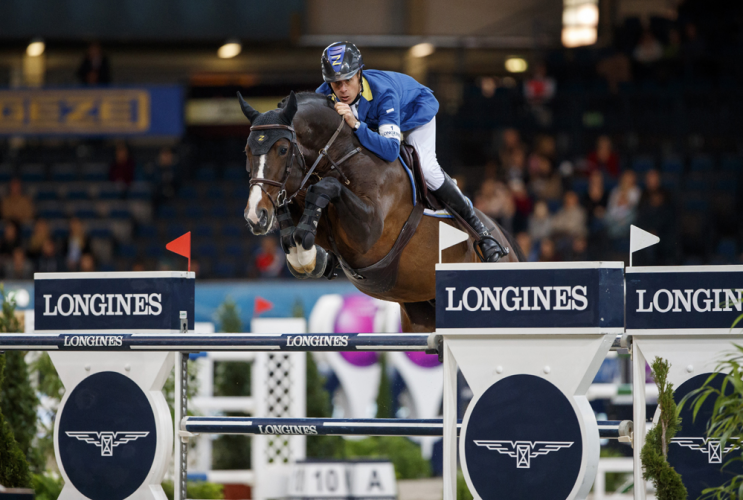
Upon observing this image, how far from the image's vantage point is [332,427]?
10.4ft

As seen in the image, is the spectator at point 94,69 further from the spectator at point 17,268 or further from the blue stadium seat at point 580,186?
the blue stadium seat at point 580,186

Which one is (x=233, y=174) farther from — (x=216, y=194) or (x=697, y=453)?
(x=697, y=453)

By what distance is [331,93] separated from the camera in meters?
4.29

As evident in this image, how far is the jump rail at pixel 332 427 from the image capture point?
3166mm

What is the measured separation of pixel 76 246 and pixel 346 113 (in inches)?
293

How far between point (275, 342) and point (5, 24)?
11495 mm

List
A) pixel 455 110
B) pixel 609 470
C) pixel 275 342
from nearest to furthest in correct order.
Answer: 1. pixel 275 342
2. pixel 609 470
3. pixel 455 110

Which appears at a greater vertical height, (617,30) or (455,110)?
(617,30)

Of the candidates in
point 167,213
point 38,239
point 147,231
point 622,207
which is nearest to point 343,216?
point 622,207

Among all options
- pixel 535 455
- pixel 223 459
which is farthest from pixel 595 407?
pixel 535 455

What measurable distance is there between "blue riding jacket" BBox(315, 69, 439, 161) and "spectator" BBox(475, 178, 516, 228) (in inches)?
216

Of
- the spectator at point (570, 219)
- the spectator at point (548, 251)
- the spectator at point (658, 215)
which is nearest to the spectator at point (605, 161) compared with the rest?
the spectator at point (570, 219)

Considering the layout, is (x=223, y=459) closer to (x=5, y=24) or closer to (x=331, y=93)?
Result: (x=331, y=93)

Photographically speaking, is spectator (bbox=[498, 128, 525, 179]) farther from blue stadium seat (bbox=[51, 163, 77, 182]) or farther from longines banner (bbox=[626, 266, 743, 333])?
longines banner (bbox=[626, 266, 743, 333])
